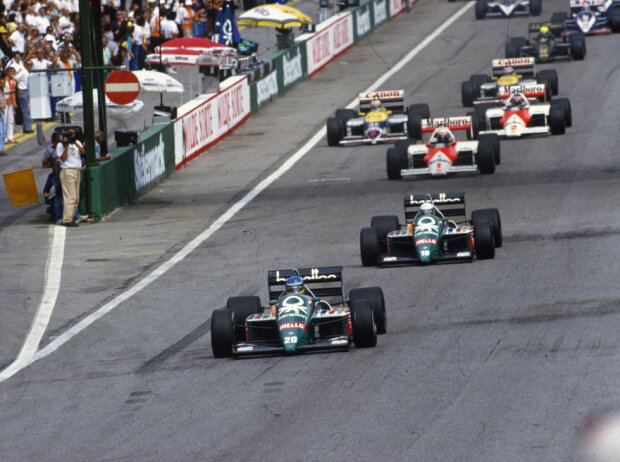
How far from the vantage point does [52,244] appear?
28.1 m

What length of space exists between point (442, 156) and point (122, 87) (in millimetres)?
6818

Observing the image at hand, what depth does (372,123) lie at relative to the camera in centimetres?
3725

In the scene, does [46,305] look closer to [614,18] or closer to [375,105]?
[375,105]

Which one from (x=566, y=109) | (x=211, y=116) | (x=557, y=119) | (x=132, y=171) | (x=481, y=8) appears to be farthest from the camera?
(x=481, y=8)

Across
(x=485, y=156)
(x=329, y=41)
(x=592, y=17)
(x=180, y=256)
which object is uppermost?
(x=592, y=17)

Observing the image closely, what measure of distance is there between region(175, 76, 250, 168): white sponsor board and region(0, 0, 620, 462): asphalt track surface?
1.81ft

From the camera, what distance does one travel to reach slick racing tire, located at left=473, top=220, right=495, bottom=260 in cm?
2308

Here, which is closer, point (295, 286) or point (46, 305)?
point (295, 286)

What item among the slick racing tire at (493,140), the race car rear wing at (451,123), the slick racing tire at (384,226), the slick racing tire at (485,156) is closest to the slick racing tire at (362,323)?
the slick racing tire at (384,226)

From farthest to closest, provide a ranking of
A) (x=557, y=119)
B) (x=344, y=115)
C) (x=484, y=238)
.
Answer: (x=344, y=115) < (x=557, y=119) < (x=484, y=238)

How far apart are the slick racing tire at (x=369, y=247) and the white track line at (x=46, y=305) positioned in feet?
16.0

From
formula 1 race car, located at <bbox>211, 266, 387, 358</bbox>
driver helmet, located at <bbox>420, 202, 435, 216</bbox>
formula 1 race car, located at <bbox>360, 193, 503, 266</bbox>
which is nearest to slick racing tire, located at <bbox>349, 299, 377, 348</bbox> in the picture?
formula 1 race car, located at <bbox>211, 266, 387, 358</bbox>

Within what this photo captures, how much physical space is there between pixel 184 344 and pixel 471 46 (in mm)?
36516

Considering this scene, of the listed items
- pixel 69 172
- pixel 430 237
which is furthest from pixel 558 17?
pixel 430 237
